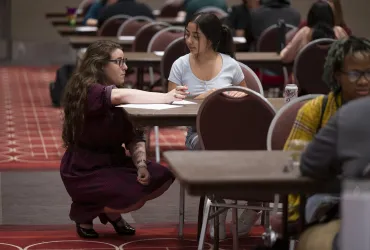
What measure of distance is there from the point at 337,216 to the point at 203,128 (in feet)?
4.46

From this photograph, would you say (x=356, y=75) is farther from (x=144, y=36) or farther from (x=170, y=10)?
(x=170, y=10)

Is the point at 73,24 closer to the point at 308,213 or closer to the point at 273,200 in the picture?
the point at 273,200

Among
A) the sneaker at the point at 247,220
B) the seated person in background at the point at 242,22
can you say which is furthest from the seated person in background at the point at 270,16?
the sneaker at the point at 247,220

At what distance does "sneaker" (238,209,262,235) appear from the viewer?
5.94 meters

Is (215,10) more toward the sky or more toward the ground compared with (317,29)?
more toward the ground

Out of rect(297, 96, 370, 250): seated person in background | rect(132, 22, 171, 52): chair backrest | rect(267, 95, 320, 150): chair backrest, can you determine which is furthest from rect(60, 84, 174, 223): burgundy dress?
rect(132, 22, 171, 52): chair backrest

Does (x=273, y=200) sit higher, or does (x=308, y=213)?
(x=308, y=213)

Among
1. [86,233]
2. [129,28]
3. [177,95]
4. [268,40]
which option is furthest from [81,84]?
[129,28]

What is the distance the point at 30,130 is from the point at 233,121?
562cm

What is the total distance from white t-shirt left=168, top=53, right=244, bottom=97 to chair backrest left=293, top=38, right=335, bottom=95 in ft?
6.65

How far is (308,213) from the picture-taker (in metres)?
3.99

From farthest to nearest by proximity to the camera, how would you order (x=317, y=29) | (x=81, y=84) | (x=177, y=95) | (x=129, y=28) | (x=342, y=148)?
1. (x=129, y=28)
2. (x=317, y=29)
3. (x=177, y=95)
4. (x=81, y=84)
5. (x=342, y=148)

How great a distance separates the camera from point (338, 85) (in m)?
4.27

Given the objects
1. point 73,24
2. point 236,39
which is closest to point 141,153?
point 236,39
